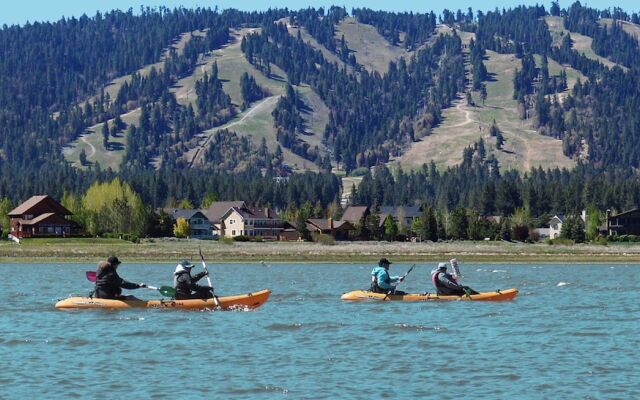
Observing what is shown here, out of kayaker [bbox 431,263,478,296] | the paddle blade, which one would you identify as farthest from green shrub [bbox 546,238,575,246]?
the paddle blade

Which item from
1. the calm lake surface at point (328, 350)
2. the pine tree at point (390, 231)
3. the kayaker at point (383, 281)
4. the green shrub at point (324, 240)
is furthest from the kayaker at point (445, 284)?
the pine tree at point (390, 231)

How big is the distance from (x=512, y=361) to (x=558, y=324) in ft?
37.1

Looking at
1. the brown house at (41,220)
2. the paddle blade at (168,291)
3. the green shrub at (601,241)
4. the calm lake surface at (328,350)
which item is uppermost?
the brown house at (41,220)

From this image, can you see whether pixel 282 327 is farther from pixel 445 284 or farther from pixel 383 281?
pixel 445 284

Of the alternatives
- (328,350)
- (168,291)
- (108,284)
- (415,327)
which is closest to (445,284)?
(415,327)

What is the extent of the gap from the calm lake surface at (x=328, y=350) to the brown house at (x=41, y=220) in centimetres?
10854

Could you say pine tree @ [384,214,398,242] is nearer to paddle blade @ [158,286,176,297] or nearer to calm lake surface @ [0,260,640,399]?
calm lake surface @ [0,260,640,399]

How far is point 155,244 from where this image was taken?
5546 inches

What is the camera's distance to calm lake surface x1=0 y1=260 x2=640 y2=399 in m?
30.8

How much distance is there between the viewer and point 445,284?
55.0 metres

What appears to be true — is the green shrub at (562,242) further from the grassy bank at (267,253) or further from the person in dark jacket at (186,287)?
the person in dark jacket at (186,287)

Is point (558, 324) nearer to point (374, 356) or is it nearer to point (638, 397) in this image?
point (374, 356)

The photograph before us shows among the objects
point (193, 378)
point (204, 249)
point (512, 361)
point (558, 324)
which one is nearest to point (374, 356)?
point (512, 361)

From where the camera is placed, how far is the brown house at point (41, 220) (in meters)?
169
